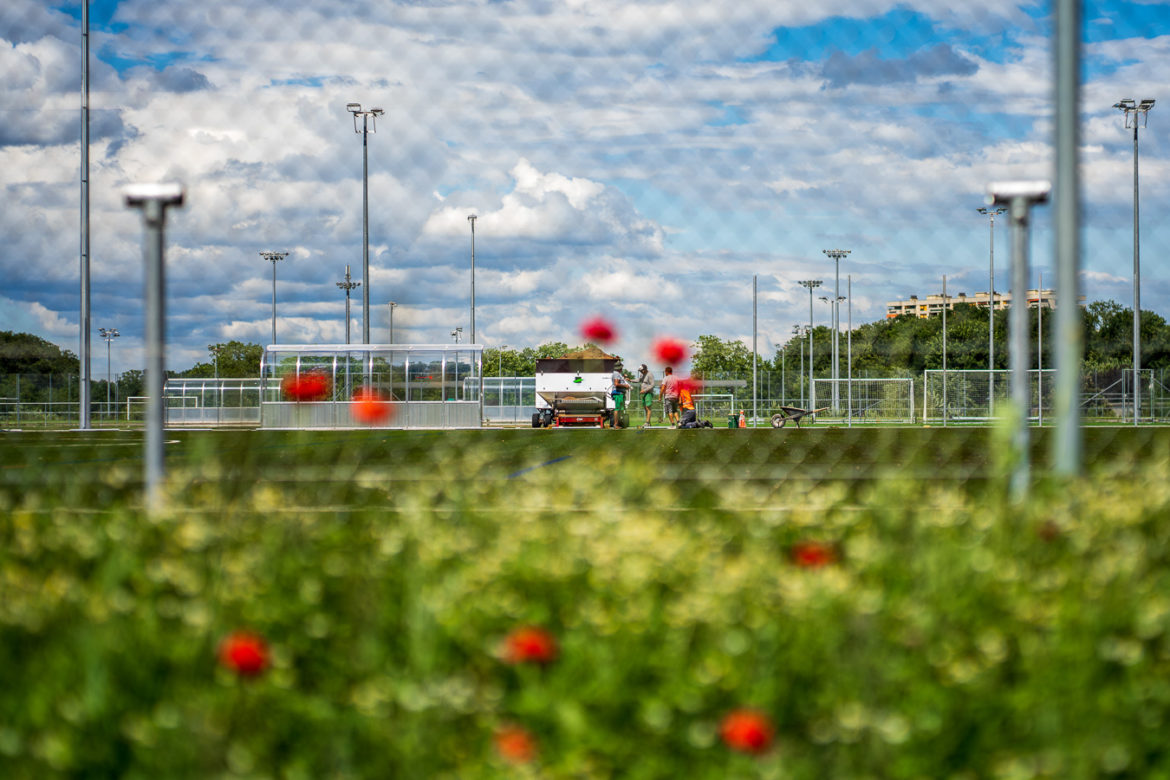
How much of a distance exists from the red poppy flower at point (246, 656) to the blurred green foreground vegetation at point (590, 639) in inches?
3.9

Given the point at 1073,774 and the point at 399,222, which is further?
the point at 399,222

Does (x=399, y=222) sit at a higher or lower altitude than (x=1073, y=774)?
higher

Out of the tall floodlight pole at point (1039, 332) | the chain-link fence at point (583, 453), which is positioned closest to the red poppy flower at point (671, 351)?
the chain-link fence at point (583, 453)

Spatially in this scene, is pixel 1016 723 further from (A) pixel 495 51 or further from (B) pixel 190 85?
(B) pixel 190 85

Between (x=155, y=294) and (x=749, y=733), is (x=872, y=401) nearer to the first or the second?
(x=155, y=294)

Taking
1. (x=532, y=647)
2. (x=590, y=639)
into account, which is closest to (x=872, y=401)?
(x=590, y=639)

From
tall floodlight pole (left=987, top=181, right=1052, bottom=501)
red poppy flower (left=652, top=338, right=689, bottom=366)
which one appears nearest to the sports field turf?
tall floodlight pole (left=987, top=181, right=1052, bottom=501)

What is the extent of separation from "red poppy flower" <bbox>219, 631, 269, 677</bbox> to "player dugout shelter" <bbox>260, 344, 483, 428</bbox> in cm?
2450

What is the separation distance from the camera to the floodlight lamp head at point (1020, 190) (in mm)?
4898

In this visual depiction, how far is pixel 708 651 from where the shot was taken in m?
2.44

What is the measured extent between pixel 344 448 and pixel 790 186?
23.0ft

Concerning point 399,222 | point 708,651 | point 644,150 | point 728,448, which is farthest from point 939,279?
point 728,448

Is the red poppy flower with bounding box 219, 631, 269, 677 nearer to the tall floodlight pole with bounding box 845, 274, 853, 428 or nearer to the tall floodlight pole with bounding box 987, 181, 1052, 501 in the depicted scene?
the tall floodlight pole with bounding box 987, 181, 1052, 501

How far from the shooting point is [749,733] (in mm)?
1644
